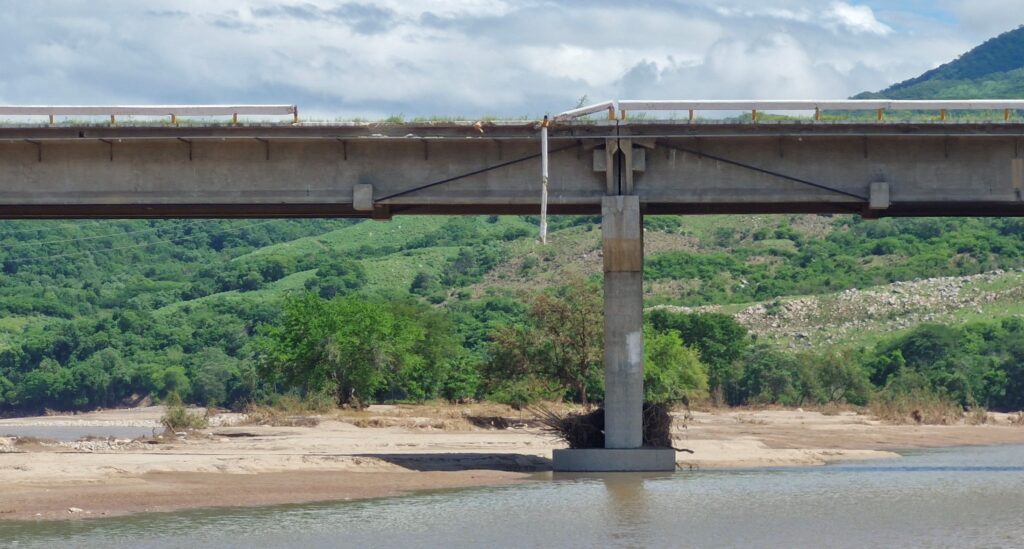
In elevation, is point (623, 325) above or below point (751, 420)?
above

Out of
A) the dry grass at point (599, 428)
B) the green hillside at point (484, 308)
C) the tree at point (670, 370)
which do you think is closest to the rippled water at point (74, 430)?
the green hillside at point (484, 308)

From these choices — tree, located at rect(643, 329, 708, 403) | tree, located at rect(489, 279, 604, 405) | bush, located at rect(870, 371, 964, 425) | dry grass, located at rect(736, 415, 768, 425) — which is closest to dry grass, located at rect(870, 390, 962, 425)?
bush, located at rect(870, 371, 964, 425)

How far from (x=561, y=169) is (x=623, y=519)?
1137 cm

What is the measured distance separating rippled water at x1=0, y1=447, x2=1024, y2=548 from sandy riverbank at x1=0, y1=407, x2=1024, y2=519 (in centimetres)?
166

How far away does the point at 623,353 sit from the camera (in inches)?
1431

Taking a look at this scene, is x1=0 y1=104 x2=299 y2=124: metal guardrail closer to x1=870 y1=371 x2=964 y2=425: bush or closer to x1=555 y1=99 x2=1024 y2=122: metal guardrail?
x1=555 y1=99 x2=1024 y2=122: metal guardrail

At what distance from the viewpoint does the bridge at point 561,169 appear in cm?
3650

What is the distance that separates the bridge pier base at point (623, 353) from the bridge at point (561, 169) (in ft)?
0.15

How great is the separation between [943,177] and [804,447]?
1301 centimetres

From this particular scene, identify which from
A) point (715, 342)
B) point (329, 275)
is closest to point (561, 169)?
point (715, 342)

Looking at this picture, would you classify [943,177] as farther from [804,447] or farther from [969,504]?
[804,447]

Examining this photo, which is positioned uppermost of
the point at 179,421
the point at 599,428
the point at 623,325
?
the point at 623,325

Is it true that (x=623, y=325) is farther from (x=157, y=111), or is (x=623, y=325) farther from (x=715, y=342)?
(x=715, y=342)

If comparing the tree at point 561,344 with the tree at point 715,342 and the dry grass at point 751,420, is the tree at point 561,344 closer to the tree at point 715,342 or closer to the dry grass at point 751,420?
the dry grass at point 751,420
